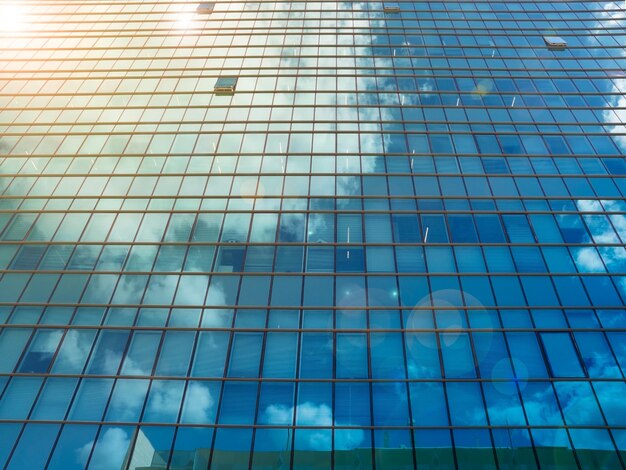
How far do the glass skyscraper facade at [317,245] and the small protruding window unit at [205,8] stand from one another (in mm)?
3102

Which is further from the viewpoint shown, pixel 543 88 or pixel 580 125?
pixel 543 88

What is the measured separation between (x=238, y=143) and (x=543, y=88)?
2193 cm

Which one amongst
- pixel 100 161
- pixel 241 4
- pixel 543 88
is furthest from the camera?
pixel 241 4

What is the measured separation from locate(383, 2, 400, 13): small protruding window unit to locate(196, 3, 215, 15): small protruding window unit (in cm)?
1559

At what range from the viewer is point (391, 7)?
38.5m

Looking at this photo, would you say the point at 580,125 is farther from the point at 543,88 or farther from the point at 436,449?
the point at 436,449

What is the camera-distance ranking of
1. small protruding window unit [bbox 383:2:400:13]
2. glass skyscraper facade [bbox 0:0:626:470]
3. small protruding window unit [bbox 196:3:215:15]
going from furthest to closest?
small protruding window unit [bbox 196:3:215:15], small protruding window unit [bbox 383:2:400:13], glass skyscraper facade [bbox 0:0:626:470]

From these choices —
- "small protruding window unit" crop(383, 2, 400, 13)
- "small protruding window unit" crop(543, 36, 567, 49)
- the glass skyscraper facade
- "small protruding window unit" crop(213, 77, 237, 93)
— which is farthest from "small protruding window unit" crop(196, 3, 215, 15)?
"small protruding window unit" crop(543, 36, 567, 49)

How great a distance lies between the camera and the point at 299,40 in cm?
3616

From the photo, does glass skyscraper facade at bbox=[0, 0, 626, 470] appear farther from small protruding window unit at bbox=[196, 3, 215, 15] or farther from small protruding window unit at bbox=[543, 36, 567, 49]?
small protruding window unit at bbox=[196, 3, 215, 15]

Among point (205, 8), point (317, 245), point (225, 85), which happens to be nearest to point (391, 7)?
point (205, 8)

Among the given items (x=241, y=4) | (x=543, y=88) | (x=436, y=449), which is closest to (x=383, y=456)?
(x=436, y=449)

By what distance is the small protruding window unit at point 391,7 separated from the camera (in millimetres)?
38188

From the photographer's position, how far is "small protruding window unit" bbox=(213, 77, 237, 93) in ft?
104
